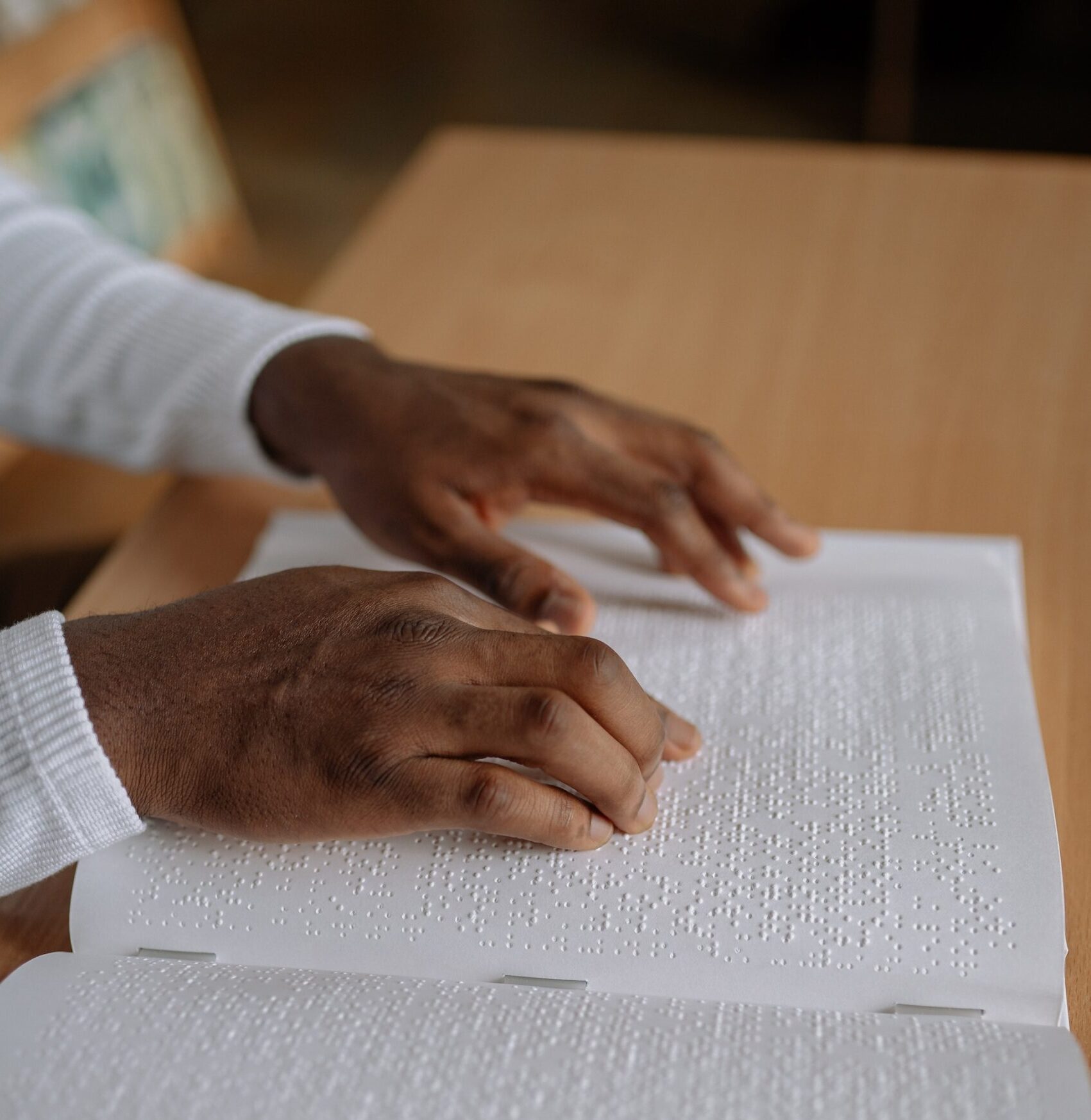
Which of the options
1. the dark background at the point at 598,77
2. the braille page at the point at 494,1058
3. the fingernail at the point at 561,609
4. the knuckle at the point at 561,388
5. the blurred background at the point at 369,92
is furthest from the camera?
the dark background at the point at 598,77

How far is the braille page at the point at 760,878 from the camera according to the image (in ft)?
1.45

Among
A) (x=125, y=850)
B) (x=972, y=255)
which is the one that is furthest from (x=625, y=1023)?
(x=972, y=255)

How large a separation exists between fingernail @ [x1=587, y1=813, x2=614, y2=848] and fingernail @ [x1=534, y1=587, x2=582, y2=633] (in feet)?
0.42

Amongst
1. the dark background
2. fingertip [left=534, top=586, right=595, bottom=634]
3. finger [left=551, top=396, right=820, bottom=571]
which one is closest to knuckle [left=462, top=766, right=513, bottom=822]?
fingertip [left=534, top=586, right=595, bottom=634]

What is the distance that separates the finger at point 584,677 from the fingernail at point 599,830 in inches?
1.1

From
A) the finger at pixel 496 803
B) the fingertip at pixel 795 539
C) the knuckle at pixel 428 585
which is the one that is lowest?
the fingertip at pixel 795 539

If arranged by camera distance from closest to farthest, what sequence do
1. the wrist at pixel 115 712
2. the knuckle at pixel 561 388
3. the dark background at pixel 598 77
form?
the wrist at pixel 115 712
the knuckle at pixel 561 388
the dark background at pixel 598 77

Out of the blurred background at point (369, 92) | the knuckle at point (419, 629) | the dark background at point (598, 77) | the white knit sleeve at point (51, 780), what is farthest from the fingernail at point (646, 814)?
the dark background at point (598, 77)

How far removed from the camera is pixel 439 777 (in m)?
0.47

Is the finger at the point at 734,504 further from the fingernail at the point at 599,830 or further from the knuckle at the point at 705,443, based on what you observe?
the fingernail at the point at 599,830

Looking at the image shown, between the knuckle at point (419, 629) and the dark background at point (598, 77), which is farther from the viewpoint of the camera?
the dark background at point (598, 77)

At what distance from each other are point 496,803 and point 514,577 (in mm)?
170

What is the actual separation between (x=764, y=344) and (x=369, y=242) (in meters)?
0.39

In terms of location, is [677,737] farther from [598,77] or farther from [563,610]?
[598,77]
